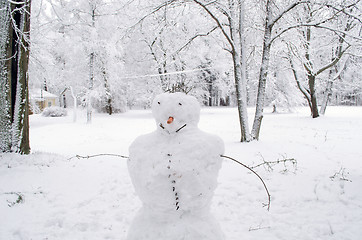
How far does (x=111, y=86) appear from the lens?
1933 centimetres

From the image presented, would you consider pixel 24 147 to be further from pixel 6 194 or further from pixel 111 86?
pixel 111 86

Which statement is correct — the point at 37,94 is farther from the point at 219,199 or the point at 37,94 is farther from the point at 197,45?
the point at 219,199

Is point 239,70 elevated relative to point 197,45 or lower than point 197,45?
lower

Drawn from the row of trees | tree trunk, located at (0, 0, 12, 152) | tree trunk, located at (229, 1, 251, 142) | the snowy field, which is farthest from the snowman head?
tree trunk, located at (229, 1, 251, 142)

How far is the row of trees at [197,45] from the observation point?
6.95 m

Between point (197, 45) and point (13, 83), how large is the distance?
33.3ft

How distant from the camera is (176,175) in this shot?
1.77m

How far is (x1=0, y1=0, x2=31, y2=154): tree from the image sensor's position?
4727 millimetres

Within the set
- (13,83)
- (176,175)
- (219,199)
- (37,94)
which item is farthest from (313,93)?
(37,94)

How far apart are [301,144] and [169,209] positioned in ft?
23.9

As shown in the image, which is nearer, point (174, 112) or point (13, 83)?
point (174, 112)

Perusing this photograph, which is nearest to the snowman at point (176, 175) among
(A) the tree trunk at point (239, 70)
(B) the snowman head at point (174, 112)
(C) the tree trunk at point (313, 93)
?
(B) the snowman head at point (174, 112)

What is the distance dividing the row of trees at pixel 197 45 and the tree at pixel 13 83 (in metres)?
0.13

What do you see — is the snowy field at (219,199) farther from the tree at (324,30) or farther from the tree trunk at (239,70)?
the tree at (324,30)
